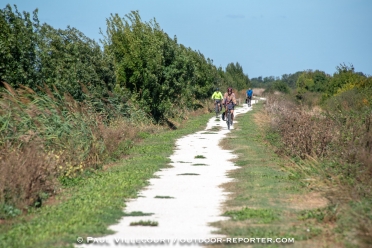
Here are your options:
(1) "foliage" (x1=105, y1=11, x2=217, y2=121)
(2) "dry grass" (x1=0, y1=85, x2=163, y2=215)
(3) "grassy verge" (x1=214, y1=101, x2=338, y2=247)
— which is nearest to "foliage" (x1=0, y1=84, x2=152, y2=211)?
(2) "dry grass" (x1=0, y1=85, x2=163, y2=215)

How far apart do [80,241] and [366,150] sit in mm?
7504

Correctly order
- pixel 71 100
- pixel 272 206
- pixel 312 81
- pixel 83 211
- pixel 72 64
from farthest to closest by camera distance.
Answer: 1. pixel 312 81
2. pixel 72 64
3. pixel 71 100
4. pixel 272 206
5. pixel 83 211

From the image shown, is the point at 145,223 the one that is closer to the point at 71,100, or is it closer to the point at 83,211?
the point at 83,211

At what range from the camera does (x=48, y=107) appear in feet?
59.2

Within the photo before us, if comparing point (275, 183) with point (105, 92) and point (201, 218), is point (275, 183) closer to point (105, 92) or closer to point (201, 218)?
point (201, 218)

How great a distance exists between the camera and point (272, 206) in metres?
11.7

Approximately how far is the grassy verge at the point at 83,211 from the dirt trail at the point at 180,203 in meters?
0.28

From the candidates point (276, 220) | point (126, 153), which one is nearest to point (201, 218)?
point (276, 220)

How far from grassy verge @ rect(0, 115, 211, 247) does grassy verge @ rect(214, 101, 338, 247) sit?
1.91 meters

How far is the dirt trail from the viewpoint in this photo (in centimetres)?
927

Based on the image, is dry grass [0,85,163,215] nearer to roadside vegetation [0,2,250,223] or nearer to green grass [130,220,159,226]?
roadside vegetation [0,2,250,223]

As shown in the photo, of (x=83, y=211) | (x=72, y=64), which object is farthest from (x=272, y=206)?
(x=72, y=64)

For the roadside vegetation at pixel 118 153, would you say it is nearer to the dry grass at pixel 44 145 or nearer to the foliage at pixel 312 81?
the dry grass at pixel 44 145

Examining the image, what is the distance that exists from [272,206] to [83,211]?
324cm
